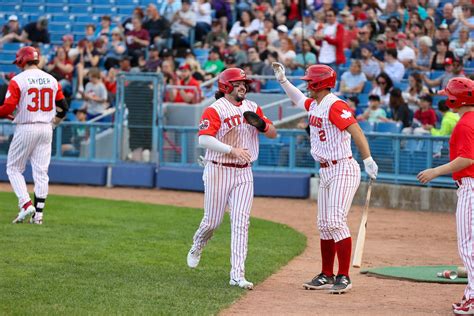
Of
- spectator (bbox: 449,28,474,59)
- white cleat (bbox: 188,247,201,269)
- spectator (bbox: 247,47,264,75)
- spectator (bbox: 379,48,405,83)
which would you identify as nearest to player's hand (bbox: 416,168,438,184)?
white cleat (bbox: 188,247,201,269)

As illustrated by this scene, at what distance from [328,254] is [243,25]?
1369 cm

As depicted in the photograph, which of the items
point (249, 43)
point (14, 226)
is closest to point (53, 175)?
point (249, 43)

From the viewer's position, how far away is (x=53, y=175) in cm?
1928

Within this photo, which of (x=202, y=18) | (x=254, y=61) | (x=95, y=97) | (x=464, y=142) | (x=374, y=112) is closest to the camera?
(x=464, y=142)

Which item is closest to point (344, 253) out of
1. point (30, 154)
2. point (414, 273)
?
point (414, 273)

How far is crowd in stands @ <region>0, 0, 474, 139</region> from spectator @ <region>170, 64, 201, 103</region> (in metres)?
0.02

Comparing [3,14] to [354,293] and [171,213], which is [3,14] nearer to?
[171,213]

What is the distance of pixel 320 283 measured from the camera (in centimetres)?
886

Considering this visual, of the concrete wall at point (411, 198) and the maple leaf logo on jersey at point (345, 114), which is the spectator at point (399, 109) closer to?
the concrete wall at point (411, 198)

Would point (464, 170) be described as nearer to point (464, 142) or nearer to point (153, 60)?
point (464, 142)

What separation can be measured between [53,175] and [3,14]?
833 centimetres

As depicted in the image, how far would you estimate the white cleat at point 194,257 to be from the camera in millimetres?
9164

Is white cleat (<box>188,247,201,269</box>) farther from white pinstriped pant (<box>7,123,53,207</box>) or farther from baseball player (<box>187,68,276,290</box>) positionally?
Result: white pinstriped pant (<box>7,123,53,207</box>)

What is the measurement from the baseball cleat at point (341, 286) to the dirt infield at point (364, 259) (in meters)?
0.08
